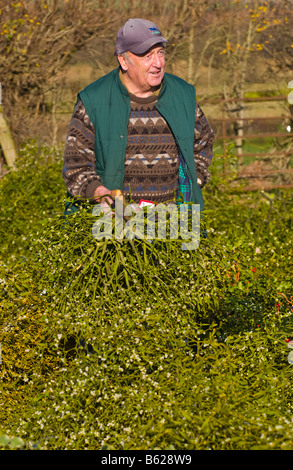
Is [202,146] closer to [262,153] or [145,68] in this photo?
[145,68]

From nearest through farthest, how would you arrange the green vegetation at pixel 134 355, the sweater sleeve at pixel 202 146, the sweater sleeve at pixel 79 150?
the green vegetation at pixel 134 355, the sweater sleeve at pixel 79 150, the sweater sleeve at pixel 202 146

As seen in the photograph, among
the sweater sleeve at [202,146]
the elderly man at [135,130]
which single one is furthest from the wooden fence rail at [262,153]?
the elderly man at [135,130]

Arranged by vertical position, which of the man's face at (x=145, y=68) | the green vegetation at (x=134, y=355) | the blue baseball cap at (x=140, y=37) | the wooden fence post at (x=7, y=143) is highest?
the blue baseball cap at (x=140, y=37)

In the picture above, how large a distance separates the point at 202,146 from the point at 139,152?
40 cm

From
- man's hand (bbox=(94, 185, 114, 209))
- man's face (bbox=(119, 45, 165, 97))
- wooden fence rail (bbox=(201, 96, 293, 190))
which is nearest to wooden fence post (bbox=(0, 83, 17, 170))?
wooden fence rail (bbox=(201, 96, 293, 190))

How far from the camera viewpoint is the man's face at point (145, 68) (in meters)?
3.27

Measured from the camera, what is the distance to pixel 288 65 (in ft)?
33.1

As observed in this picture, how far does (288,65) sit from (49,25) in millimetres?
3669

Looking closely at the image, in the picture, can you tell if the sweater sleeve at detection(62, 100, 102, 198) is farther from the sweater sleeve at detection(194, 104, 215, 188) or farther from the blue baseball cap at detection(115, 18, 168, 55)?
the sweater sleeve at detection(194, 104, 215, 188)

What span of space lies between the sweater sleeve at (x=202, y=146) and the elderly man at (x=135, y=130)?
0.06 metres

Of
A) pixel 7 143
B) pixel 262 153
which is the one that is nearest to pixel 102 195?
pixel 7 143

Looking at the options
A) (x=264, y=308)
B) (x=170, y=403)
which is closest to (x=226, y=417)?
(x=170, y=403)

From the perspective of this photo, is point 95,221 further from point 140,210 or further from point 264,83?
point 264,83

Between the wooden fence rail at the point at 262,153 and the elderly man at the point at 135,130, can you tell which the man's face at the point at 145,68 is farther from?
the wooden fence rail at the point at 262,153
